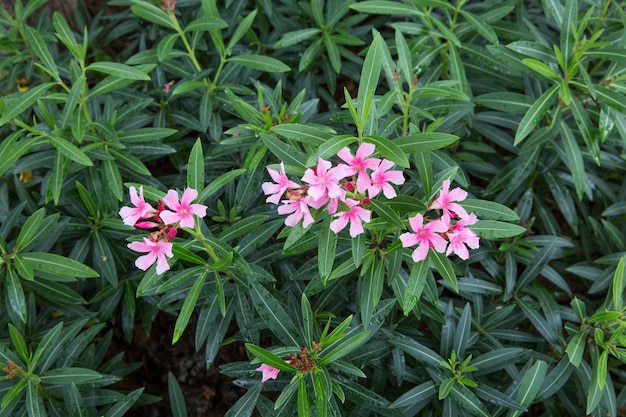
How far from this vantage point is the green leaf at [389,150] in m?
1.54

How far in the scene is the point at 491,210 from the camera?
1704 mm

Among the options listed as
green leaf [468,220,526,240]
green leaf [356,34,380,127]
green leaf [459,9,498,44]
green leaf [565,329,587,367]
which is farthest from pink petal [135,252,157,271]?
green leaf [459,9,498,44]

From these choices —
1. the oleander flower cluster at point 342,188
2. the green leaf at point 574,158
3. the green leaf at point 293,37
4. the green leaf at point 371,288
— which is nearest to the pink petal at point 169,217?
the oleander flower cluster at point 342,188

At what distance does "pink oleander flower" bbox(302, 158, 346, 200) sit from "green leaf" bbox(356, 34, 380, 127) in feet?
0.80

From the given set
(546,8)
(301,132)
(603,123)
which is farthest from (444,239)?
(546,8)

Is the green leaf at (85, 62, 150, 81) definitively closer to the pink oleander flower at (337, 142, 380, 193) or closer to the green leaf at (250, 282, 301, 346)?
the green leaf at (250, 282, 301, 346)

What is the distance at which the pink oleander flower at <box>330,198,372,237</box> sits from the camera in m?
1.51

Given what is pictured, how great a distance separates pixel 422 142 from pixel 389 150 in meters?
0.18

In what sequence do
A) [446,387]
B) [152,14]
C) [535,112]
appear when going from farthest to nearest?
[152,14] → [535,112] → [446,387]

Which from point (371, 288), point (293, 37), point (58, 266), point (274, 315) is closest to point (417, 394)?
point (371, 288)

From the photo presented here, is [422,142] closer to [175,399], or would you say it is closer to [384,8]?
[384,8]

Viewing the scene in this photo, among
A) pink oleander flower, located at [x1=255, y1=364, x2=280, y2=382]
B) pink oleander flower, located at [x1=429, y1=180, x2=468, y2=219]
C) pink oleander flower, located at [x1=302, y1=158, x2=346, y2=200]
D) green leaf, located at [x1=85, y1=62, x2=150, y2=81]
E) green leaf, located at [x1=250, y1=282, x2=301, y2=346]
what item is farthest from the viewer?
green leaf, located at [x1=85, y1=62, x2=150, y2=81]

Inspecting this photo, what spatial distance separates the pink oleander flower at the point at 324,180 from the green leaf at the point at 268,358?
19.1 inches

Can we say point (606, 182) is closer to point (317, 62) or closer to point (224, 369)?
point (317, 62)
